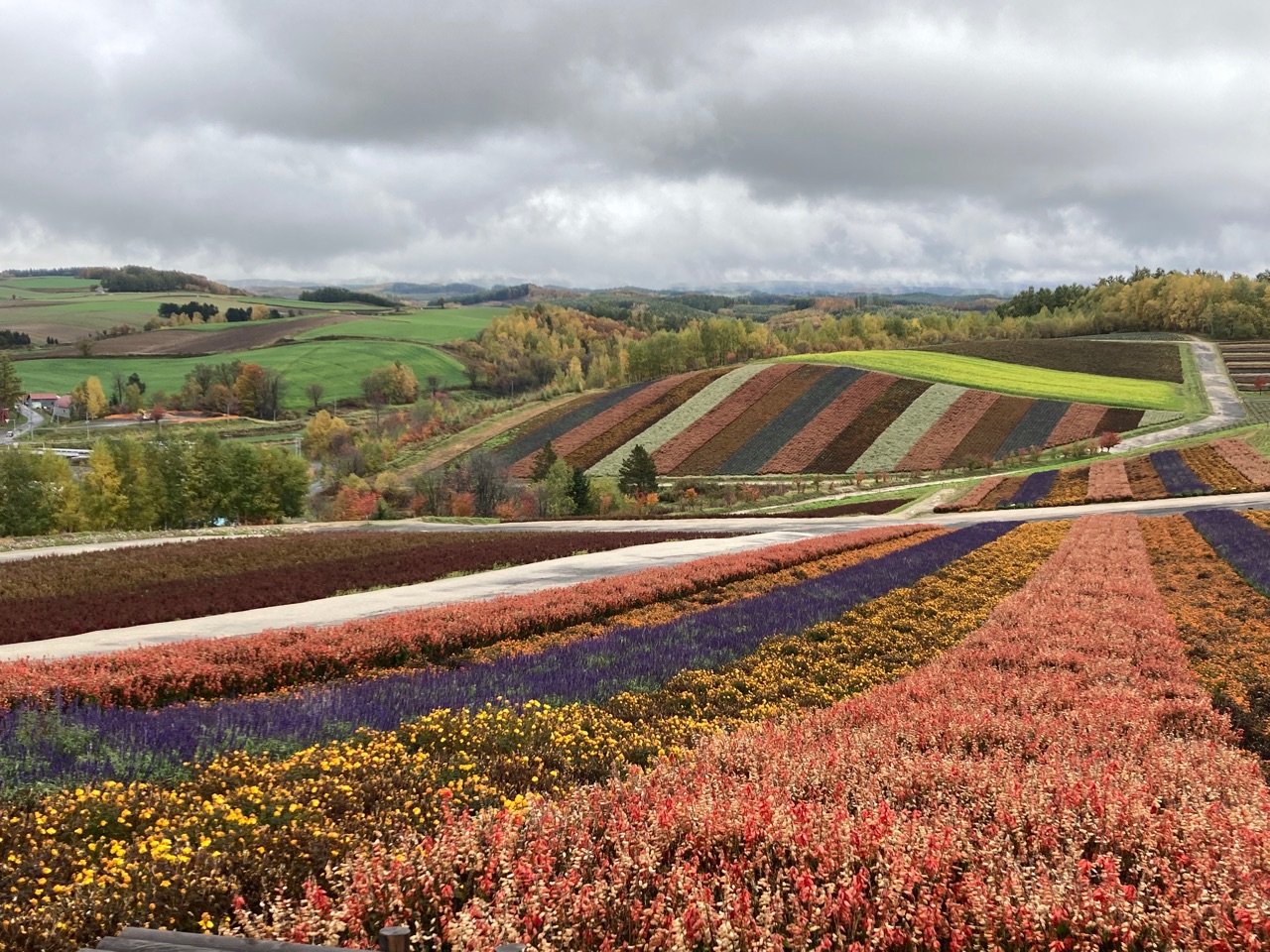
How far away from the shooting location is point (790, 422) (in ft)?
265

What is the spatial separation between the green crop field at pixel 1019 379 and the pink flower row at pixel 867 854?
81.9 metres

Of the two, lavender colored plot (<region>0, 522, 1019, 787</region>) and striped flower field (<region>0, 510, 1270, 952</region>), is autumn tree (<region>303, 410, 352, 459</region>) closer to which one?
lavender colored plot (<region>0, 522, 1019, 787</region>)

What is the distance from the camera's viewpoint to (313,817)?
5.17 meters

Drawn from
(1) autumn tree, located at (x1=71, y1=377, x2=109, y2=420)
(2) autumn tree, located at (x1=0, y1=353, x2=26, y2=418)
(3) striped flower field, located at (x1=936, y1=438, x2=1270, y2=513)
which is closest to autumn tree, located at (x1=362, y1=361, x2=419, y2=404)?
(1) autumn tree, located at (x1=71, y1=377, x2=109, y2=420)

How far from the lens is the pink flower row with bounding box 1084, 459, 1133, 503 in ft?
140

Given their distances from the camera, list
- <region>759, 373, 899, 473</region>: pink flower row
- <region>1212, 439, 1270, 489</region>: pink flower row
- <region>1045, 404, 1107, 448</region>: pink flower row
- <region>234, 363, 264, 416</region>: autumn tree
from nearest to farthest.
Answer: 1. <region>1212, 439, 1270, 489</region>: pink flower row
2. <region>1045, 404, 1107, 448</region>: pink flower row
3. <region>759, 373, 899, 473</region>: pink flower row
4. <region>234, 363, 264, 416</region>: autumn tree

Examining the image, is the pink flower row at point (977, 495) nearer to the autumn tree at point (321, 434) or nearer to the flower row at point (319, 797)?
the flower row at point (319, 797)

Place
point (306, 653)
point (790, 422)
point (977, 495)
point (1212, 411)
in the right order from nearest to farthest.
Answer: point (306, 653), point (977, 495), point (1212, 411), point (790, 422)

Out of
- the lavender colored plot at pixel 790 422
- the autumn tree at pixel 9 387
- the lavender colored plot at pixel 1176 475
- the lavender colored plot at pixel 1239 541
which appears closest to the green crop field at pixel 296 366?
the autumn tree at pixel 9 387

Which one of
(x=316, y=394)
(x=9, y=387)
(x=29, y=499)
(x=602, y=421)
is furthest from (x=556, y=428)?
(x=9, y=387)

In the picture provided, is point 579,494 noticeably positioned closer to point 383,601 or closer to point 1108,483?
A: point 1108,483

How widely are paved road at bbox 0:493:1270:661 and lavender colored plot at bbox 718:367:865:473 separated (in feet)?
90.6

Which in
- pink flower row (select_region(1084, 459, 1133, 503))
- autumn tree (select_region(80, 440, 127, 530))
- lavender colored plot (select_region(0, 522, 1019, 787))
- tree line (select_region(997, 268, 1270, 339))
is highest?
tree line (select_region(997, 268, 1270, 339))

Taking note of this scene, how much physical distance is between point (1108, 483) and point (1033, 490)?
4.04 m
